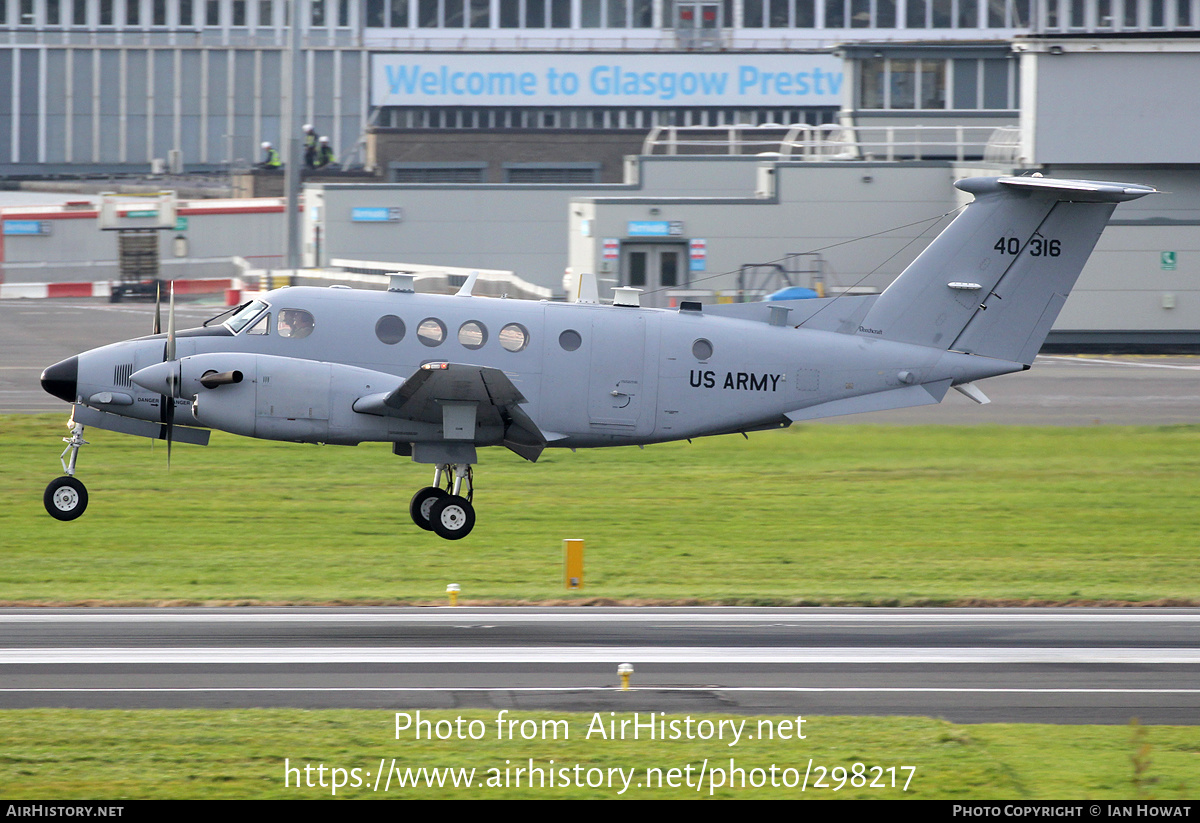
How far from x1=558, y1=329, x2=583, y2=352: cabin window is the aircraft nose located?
702cm

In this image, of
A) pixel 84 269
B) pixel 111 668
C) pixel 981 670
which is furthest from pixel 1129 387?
pixel 84 269

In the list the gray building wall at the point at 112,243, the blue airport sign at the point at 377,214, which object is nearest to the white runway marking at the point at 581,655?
the blue airport sign at the point at 377,214

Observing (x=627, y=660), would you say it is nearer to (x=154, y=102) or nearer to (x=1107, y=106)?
(x=1107, y=106)

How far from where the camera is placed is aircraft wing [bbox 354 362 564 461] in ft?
61.6

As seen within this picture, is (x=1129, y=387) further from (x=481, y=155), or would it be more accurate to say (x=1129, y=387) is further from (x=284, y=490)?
(x=481, y=155)

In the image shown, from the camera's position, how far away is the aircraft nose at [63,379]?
19.5 m

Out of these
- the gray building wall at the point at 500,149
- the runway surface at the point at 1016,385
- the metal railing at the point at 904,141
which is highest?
the gray building wall at the point at 500,149

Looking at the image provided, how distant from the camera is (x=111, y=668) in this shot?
17.0 m

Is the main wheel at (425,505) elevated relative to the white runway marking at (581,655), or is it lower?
elevated

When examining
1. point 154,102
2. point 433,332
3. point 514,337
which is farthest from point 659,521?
point 154,102

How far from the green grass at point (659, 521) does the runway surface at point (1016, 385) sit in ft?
4.59

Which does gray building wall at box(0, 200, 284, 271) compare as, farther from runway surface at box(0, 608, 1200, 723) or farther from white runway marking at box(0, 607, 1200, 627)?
runway surface at box(0, 608, 1200, 723)

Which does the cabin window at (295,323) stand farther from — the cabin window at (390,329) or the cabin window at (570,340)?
the cabin window at (570,340)

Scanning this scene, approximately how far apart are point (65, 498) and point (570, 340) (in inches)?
307
